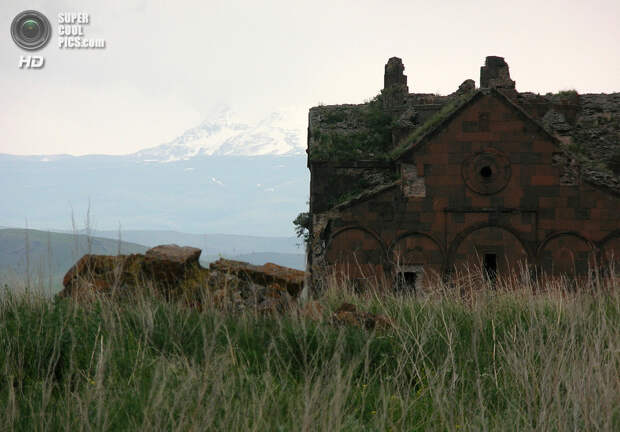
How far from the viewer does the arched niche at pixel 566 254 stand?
1538 centimetres

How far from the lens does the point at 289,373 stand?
576 cm

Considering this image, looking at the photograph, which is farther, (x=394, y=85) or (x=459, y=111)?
(x=394, y=85)

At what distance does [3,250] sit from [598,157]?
10996 cm

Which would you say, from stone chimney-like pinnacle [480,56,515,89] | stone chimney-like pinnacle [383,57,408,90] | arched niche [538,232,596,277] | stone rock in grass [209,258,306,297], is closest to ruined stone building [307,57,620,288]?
arched niche [538,232,596,277]

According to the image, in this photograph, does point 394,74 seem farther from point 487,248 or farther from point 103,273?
point 103,273

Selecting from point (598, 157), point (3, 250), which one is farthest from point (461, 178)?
point (3, 250)

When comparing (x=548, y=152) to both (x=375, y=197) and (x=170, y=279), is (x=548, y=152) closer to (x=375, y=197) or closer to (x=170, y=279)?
(x=375, y=197)

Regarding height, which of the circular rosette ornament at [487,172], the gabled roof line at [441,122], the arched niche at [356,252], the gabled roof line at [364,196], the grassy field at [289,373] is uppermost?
the gabled roof line at [441,122]

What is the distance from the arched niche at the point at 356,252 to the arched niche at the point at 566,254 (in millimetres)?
3717

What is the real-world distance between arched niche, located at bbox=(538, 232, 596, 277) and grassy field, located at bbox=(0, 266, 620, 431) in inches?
298

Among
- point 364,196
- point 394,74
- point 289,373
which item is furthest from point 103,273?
point 394,74

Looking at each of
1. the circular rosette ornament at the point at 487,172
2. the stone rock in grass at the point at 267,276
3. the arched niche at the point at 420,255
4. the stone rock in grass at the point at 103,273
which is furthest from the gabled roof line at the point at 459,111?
the stone rock in grass at the point at 103,273

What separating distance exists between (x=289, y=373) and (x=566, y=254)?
1142 cm

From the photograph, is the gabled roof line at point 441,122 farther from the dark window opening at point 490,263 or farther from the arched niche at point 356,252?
the dark window opening at point 490,263
